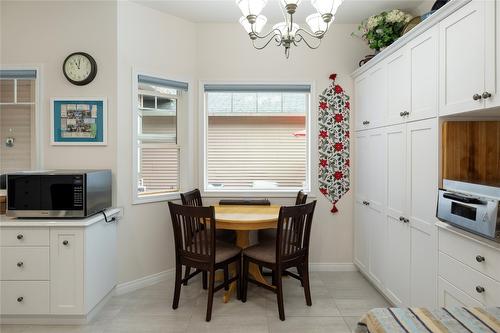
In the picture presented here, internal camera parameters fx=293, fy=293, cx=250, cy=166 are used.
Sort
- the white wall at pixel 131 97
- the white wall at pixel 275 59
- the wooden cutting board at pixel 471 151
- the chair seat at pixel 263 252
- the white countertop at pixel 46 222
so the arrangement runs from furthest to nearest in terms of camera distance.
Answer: the white wall at pixel 275 59 → the white wall at pixel 131 97 → the chair seat at pixel 263 252 → the white countertop at pixel 46 222 → the wooden cutting board at pixel 471 151

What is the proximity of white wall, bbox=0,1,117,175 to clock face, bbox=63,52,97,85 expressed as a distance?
0.17 feet

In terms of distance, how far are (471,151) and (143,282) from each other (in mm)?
2999

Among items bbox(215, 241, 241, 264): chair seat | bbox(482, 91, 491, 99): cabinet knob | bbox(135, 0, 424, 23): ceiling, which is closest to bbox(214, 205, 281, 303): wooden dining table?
bbox(215, 241, 241, 264): chair seat

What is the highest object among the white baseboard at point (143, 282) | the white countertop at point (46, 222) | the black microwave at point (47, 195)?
the black microwave at point (47, 195)

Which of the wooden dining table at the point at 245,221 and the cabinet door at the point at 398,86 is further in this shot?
the wooden dining table at the point at 245,221

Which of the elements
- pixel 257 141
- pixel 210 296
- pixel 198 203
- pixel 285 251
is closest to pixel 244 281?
pixel 210 296

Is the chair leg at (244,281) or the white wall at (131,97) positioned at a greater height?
the white wall at (131,97)

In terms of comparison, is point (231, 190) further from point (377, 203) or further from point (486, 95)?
point (486, 95)

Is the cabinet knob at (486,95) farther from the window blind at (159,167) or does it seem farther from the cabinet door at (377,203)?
the window blind at (159,167)

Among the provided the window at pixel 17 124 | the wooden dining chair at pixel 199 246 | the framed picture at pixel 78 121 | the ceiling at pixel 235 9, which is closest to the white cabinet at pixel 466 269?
the wooden dining chair at pixel 199 246

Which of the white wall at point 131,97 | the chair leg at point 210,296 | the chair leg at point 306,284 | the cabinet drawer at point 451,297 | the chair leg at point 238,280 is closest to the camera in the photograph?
the cabinet drawer at point 451,297

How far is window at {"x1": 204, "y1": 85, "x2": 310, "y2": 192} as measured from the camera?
353 cm

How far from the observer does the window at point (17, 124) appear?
2.88m

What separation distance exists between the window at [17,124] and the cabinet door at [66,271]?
41.9 inches
